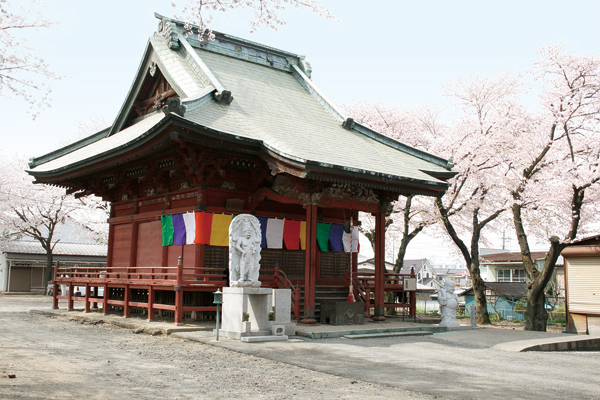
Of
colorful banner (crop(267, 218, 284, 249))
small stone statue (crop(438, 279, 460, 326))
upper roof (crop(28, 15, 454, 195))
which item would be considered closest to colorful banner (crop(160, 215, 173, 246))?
upper roof (crop(28, 15, 454, 195))

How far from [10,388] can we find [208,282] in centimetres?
760

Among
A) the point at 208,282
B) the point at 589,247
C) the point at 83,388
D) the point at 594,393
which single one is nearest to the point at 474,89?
the point at 589,247

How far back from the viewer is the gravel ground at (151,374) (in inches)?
268

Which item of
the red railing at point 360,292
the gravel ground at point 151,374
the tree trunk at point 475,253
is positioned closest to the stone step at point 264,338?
the gravel ground at point 151,374

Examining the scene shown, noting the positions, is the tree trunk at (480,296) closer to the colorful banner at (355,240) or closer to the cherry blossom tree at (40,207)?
the colorful banner at (355,240)

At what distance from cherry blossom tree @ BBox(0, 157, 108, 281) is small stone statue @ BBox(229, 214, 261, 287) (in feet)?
90.7

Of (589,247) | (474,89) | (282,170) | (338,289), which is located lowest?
(338,289)

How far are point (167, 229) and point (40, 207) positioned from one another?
26924 millimetres

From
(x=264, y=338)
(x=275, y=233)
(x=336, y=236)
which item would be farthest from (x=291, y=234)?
(x=264, y=338)

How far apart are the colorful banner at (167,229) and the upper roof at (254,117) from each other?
2502 mm

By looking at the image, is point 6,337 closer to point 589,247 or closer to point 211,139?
point 211,139

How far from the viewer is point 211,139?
13.7 metres

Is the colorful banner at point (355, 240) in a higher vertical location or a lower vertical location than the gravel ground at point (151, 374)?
higher

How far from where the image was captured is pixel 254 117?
16.1 metres
